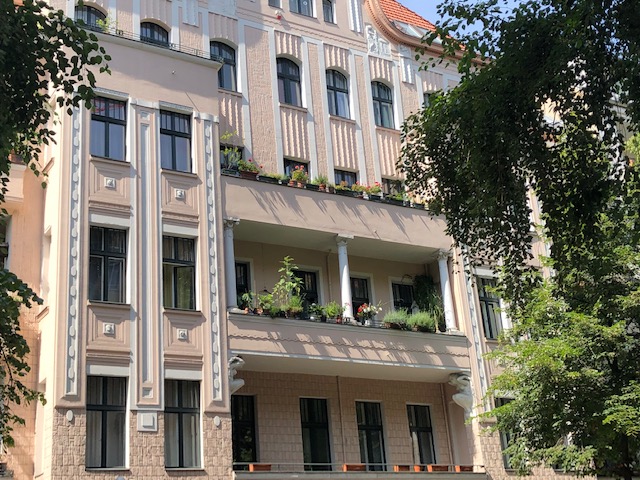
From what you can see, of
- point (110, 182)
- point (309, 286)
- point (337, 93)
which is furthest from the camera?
point (337, 93)

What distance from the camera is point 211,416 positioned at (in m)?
22.2

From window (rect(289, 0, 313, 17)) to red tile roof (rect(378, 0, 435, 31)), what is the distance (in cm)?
318

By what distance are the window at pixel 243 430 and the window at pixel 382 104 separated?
1137 centimetres

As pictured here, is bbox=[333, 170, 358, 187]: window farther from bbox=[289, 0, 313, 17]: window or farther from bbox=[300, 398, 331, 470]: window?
bbox=[300, 398, 331, 470]: window

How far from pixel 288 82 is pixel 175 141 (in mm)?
6237

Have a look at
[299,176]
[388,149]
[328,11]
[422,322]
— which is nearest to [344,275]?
[422,322]

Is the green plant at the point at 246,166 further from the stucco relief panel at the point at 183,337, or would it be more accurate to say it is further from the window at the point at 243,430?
the window at the point at 243,430

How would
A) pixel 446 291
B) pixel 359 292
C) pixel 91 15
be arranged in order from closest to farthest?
pixel 91 15 < pixel 446 291 < pixel 359 292

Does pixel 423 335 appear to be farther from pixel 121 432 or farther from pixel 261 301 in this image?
pixel 121 432

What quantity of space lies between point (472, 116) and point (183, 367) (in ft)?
36.6

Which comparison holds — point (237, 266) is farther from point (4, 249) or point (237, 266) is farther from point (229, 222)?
point (4, 249)

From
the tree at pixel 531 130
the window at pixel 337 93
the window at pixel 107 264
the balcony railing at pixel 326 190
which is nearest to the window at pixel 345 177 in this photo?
the balcony railing at pixel 326 190

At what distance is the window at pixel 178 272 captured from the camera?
23.1 meters

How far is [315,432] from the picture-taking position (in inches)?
1014
